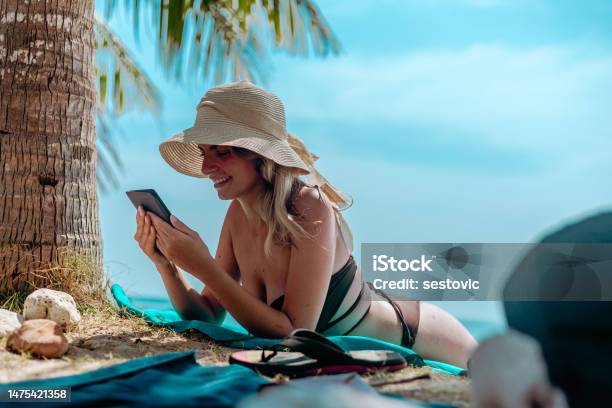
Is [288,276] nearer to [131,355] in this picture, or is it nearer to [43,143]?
[131,355]

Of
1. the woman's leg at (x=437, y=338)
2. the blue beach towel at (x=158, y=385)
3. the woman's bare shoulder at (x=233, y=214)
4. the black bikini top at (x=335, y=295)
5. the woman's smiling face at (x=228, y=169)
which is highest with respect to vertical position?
the woman's smiling face at (x=228, y=169)

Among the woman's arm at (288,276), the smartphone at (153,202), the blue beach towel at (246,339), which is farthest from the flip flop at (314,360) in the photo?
the smartphone at (153,202)

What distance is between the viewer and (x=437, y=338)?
4.70 m

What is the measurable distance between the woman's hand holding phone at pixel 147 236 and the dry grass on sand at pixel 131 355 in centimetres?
51

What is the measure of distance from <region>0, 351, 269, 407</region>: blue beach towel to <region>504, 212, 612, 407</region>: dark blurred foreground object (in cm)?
99

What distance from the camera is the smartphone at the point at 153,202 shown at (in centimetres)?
409

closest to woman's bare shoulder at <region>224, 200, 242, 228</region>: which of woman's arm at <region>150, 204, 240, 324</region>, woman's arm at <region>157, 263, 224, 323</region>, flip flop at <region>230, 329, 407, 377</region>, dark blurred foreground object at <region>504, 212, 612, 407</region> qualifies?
woman's arm at <region>150, 204, 240, 324</region>

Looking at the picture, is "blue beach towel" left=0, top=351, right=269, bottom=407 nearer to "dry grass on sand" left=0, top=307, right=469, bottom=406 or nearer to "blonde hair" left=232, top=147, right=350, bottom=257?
"dry grass on sand" left=0, top=307, right=469, bottom=406

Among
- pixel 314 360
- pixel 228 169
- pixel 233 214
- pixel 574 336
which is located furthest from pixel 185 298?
pixel 574 336

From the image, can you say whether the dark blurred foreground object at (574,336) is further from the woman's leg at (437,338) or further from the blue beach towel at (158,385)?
the woman's leg at (437,338)

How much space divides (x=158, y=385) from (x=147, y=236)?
5.50 feet

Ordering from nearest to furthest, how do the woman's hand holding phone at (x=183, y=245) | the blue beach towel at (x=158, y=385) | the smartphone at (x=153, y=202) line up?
the blue beach towel at (x=158, y=385) < the woman's hand holding phone at (x=183, y=245) < the smartphone at (x=153, y=202)

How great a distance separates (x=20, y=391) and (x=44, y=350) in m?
0.99

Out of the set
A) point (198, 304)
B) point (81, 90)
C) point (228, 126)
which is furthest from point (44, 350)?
point (81, 90)
